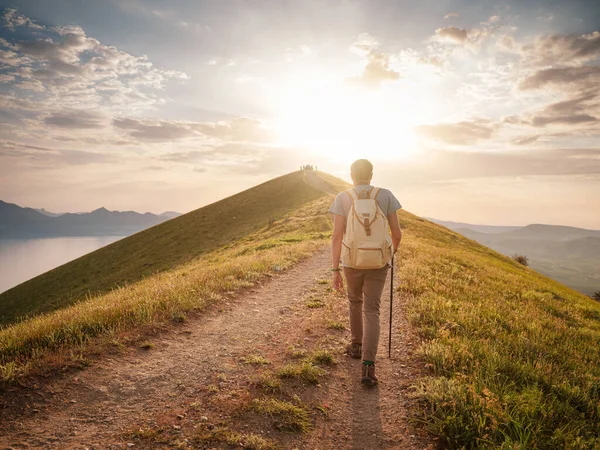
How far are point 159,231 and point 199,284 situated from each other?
52793 millimetres

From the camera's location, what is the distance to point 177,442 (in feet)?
11.8

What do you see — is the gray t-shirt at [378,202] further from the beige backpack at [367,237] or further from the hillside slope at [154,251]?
the hillside slope at [154,251]

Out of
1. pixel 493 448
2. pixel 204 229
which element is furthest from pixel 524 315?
pixel 204 229

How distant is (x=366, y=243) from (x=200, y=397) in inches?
130

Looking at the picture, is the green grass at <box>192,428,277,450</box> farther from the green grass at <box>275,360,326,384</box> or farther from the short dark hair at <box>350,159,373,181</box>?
the short dark hair at <box>350,159,373,181</box>

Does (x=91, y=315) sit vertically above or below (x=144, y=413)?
above

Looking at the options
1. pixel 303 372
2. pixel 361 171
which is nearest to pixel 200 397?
pixel 303 372

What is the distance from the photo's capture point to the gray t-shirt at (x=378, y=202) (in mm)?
5363

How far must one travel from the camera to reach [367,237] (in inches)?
203

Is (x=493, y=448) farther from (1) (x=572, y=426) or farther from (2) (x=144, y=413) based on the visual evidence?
(2) (x=144, y=413)

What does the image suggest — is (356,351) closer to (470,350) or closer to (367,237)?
(470,350)

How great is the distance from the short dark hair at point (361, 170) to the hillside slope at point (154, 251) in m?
34.1

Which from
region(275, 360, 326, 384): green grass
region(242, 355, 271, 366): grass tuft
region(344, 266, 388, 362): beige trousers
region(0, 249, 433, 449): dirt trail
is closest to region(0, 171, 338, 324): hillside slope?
region(0, 249, 433, 449): dirt trail

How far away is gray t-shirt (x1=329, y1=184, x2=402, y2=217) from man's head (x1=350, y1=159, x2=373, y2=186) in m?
0.09
